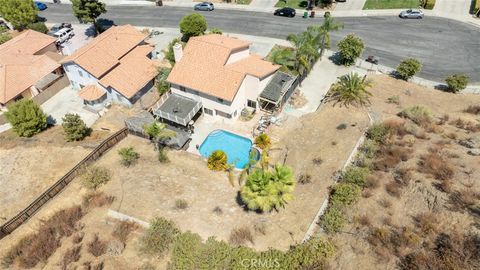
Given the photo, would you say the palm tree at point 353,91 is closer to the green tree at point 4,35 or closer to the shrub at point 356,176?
the shrub at point 356,176

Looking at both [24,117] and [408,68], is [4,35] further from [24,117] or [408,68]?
[408,68]

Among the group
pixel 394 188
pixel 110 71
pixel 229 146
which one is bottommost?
pixel 229 146

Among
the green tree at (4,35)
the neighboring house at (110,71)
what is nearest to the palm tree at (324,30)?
the neighboring house at (110,71)

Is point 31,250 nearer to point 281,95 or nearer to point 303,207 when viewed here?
point 303,207

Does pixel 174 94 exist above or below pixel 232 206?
above

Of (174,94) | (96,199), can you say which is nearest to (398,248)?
(96,199)

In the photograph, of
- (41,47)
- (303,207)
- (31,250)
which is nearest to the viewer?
(31,250)

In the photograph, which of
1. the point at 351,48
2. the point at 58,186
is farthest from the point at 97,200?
the point at 351,48
